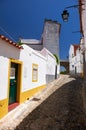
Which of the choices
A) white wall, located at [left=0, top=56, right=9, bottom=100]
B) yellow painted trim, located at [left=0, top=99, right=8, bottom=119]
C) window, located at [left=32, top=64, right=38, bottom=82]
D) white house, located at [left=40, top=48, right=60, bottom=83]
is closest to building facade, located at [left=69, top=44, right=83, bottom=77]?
white house, located at [left=40, top=48, right=60, bottom=83]

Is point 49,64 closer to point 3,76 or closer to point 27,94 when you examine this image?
point 27,94

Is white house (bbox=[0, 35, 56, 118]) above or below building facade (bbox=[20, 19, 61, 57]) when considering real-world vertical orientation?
below

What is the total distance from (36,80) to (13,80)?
199 inches

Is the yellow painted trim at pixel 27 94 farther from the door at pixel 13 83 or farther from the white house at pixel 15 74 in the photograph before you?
the door at pixel 13 83

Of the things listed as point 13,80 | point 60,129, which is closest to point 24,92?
point 13,80

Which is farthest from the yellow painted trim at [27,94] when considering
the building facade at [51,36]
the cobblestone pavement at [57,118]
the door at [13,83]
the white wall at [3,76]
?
the building facade at [51,36]

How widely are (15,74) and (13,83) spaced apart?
66cm

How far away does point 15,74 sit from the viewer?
422 inches

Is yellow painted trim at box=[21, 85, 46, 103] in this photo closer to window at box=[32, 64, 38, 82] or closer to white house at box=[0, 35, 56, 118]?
white house at box=[0, 35, 56, 118]

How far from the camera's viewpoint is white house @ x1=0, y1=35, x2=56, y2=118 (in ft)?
27.4

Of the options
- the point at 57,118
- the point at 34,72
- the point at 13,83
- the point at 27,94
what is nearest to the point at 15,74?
the point at 13,83

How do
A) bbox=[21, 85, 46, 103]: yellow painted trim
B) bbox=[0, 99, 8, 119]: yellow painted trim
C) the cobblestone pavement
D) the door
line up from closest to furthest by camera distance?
the cobblestone pavement, bbox=[0, 99, 8, 119]: yellow painted trim, the door, bbox=[21, 85, 46, 103]: yellow painted trim

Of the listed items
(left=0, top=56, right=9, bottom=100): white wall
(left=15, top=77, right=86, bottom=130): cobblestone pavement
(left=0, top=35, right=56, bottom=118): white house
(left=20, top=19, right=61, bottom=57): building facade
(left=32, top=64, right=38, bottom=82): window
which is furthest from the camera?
(left=20, top=19, right=61, bottom=57): building facade

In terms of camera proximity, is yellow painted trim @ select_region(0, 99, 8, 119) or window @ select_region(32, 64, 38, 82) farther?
window @ select_region(32, 64, 38, 82)
